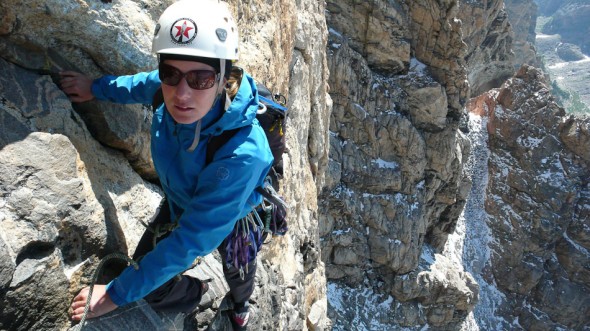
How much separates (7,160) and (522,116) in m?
36.5

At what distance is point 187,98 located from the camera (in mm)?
2342

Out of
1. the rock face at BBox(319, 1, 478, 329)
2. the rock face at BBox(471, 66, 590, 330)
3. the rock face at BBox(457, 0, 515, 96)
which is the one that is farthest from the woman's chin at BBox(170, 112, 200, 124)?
the rock face at BBox(471, 66, 590, 330)

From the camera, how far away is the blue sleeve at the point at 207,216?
Answer: 2324 mm

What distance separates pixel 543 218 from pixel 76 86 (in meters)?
36.0

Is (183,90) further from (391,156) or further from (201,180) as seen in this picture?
(391,156)

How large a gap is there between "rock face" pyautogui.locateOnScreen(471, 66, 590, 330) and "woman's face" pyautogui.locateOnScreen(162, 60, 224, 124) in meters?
35.6

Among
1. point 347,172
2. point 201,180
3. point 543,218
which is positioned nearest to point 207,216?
point 201,180

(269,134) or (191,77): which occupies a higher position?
(191,77)

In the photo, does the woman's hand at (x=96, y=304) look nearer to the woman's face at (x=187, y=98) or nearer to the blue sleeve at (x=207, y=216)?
the blue sleeve at (x=207, y=216)

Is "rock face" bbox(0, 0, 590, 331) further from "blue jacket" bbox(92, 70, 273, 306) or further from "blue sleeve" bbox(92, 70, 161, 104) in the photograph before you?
"blue jacket" bbox(92, 70, 273, 306)

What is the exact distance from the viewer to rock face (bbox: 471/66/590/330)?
3169cm

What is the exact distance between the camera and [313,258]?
305 inches

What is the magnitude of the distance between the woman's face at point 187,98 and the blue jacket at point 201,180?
0.12 m

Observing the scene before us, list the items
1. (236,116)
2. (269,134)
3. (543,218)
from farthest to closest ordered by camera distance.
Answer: (543,218)
(269,134)
(236,116)
